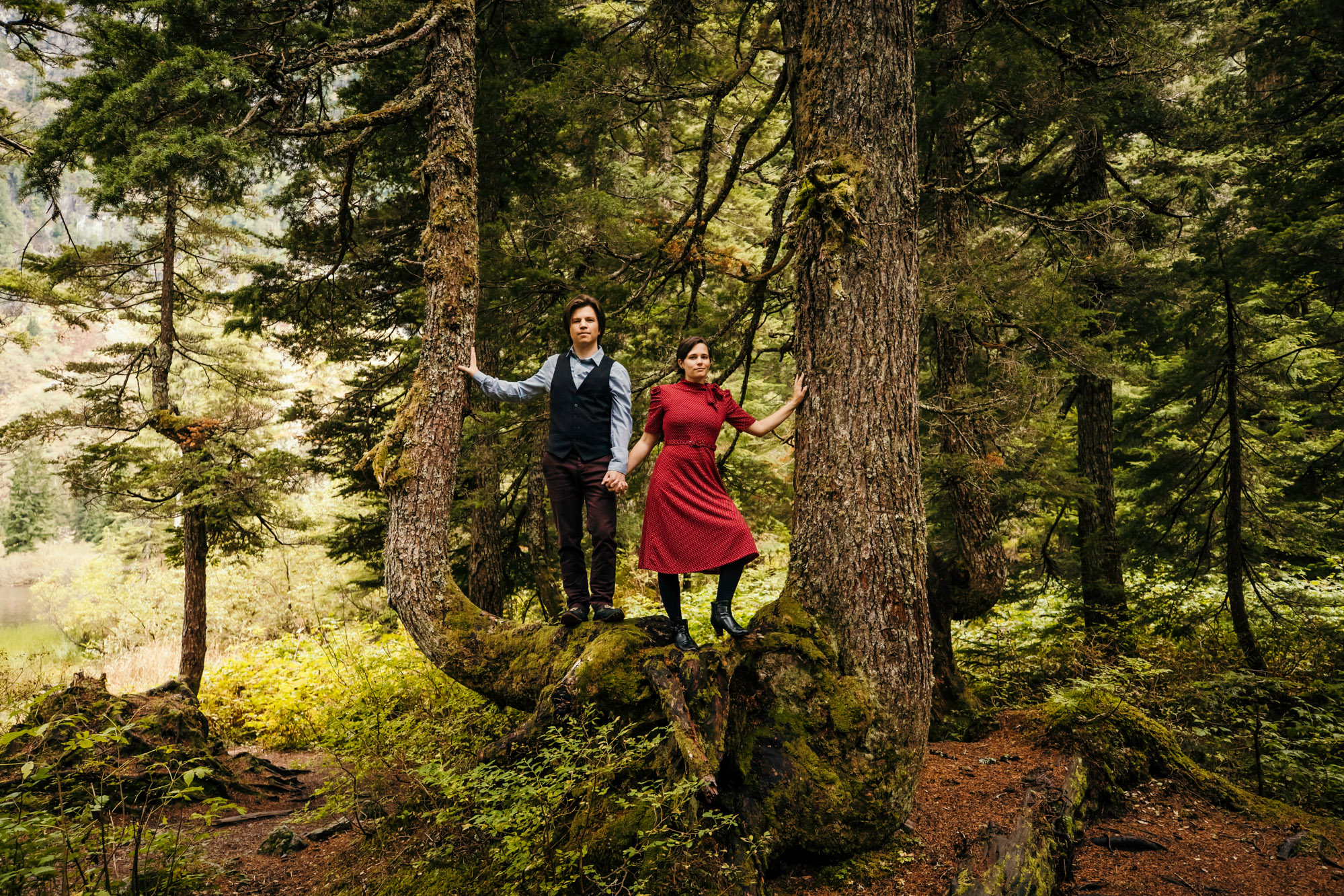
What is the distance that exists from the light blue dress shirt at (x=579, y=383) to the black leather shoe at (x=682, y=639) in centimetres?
111

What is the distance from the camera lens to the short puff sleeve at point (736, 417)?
4727 millimetres

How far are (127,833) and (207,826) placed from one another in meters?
2.21

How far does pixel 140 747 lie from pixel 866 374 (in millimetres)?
7190

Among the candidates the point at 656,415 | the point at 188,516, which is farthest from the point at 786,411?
the point at 188,516

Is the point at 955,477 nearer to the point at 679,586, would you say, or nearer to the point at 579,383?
the point at 679,586

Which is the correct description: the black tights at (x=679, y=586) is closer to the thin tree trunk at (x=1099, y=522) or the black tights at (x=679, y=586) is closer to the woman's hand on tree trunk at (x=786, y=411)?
the woman's hand on tree trunk at (x=786, y=411)

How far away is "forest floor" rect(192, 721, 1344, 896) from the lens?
363 cm

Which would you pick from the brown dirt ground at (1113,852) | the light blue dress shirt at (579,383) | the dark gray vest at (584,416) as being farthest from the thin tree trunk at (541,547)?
the brown dirt ground at (1113,852)

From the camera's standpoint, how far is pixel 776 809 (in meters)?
3.67

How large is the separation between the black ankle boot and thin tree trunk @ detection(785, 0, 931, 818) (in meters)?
0.45

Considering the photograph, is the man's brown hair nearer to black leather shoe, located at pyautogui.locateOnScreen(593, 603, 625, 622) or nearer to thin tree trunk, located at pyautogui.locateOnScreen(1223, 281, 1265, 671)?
black leather shoe, located at pyautogui.locateOnScreen(593, 603, 625, 622)

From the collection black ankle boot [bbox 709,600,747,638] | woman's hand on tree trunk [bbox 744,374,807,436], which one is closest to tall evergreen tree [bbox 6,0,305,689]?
woman's hand on tree trunk [bbox 744,374,807,436]

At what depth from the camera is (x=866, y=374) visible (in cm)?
409

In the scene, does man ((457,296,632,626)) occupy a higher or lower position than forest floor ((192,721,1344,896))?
higher
